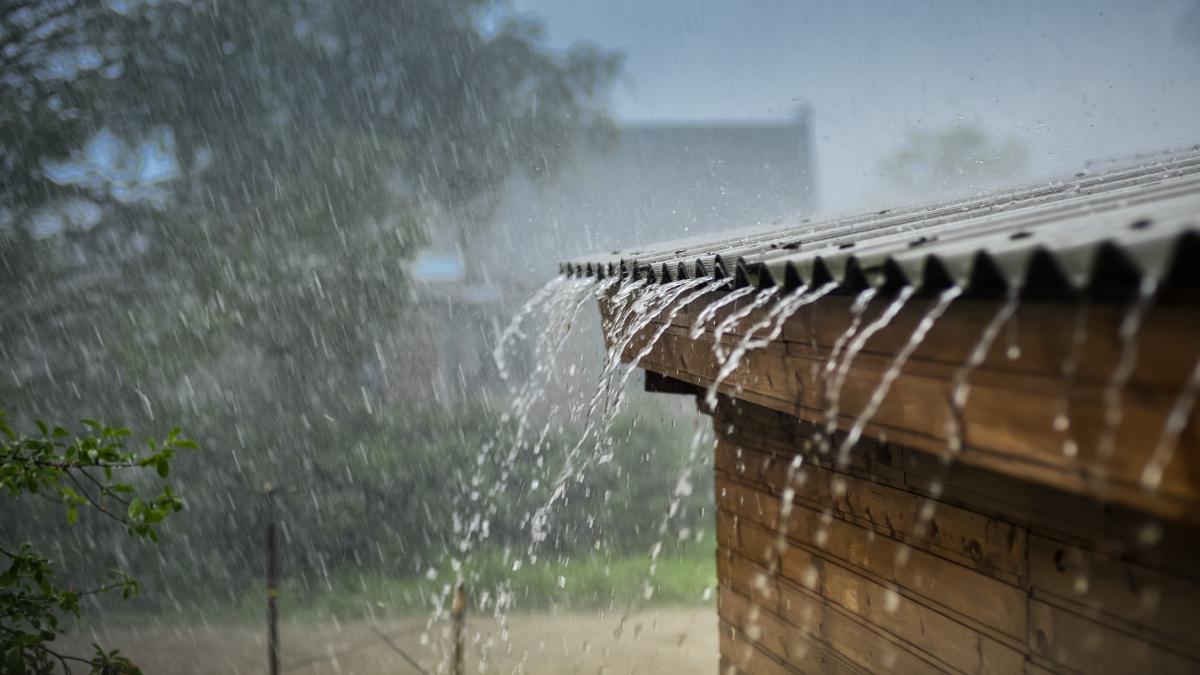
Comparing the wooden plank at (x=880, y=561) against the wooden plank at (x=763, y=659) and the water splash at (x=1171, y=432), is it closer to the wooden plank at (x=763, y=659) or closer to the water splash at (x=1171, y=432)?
the wooden plank at (x=763, y=659)

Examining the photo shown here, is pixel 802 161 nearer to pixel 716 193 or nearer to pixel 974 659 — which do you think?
pixel 716 193

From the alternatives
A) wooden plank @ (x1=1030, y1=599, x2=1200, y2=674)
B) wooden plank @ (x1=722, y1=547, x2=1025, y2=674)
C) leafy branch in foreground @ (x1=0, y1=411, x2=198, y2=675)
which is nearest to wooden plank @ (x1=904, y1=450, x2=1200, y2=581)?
wooden plank @ (x1=1030, y1=599, x2=1200, y2=674)

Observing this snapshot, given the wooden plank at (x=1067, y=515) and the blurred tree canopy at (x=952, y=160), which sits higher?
the blurred tree canopy at (x=952, y=160)

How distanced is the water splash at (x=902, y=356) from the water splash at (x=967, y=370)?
0.06m

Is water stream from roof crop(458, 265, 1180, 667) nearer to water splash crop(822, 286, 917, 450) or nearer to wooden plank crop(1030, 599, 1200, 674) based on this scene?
water splash crop(822, 286, 917, 450)

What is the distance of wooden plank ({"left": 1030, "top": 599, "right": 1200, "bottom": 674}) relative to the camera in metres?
1.56

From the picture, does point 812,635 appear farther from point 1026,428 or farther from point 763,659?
point 1026,428

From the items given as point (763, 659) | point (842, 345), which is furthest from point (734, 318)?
point (763, 659)

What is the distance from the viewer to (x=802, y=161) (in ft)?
99.5

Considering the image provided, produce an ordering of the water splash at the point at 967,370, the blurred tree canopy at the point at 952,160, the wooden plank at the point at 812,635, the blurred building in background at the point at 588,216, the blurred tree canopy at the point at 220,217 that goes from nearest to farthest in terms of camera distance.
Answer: the water splash at the point at 967,370 < the wooden plank at the point at 812,635 < the blurred tree canopy at the point at 220,217 < the blurred building in background at the point at 588,216 < the blurred tree canopy at the point at 952,160

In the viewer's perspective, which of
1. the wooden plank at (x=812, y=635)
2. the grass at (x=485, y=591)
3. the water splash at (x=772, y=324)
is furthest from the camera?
the grass at (x=485, y=591)

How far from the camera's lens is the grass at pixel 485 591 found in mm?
13469

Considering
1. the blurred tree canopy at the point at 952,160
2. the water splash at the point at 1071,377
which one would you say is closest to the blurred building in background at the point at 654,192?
the blurred tree canopy at the point at 952,160

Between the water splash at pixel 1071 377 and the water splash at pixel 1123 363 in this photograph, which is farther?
the water splash at pixel 1071 377
